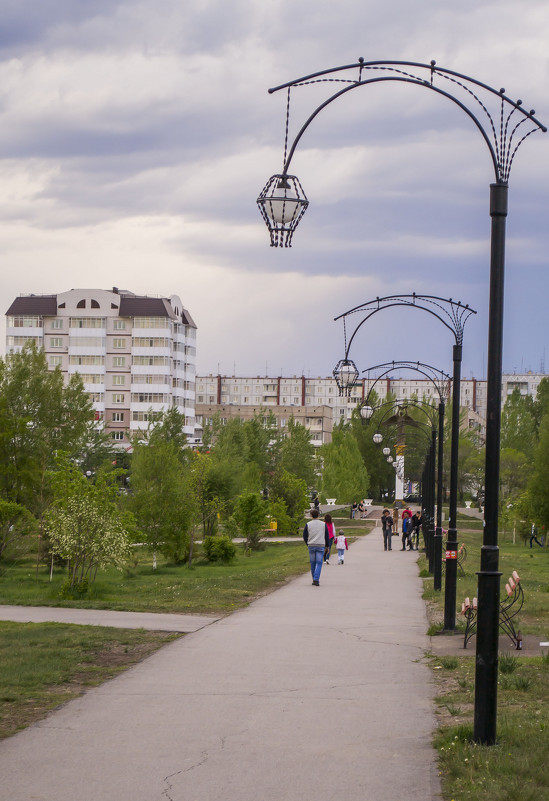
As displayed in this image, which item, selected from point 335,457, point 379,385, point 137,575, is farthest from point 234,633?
point 379,385

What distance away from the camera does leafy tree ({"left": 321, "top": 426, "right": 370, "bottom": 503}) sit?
79.2m

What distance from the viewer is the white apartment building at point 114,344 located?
114 meters

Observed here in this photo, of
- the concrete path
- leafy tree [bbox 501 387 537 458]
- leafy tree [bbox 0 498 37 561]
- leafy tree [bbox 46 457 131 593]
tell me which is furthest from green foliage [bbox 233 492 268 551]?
leafy tree [bbox 501 387 537 458]

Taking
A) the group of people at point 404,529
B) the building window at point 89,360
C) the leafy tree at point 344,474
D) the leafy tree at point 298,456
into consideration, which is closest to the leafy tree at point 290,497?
the leafy tree at point 344,474

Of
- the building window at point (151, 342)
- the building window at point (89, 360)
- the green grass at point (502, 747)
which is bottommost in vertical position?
the green grass at point (502, 747)

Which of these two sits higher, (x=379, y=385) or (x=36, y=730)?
(x=379, y=385)

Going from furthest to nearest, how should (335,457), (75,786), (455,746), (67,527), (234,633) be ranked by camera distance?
(335,457), (67,527), (234,633), (455,746), (75,786)

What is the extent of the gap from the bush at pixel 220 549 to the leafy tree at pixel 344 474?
37.5 m

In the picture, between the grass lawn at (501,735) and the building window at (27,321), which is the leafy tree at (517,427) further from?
the grass lawn at (501,735)

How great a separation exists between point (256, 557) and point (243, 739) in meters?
36.9

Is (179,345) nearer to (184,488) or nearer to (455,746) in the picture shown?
(184,488)

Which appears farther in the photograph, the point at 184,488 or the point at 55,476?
the point at 184,488

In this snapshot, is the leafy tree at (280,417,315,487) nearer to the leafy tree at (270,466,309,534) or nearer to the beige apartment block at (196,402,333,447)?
the leafy tree at (270,466,309,534)

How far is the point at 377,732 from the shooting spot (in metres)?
7.72
